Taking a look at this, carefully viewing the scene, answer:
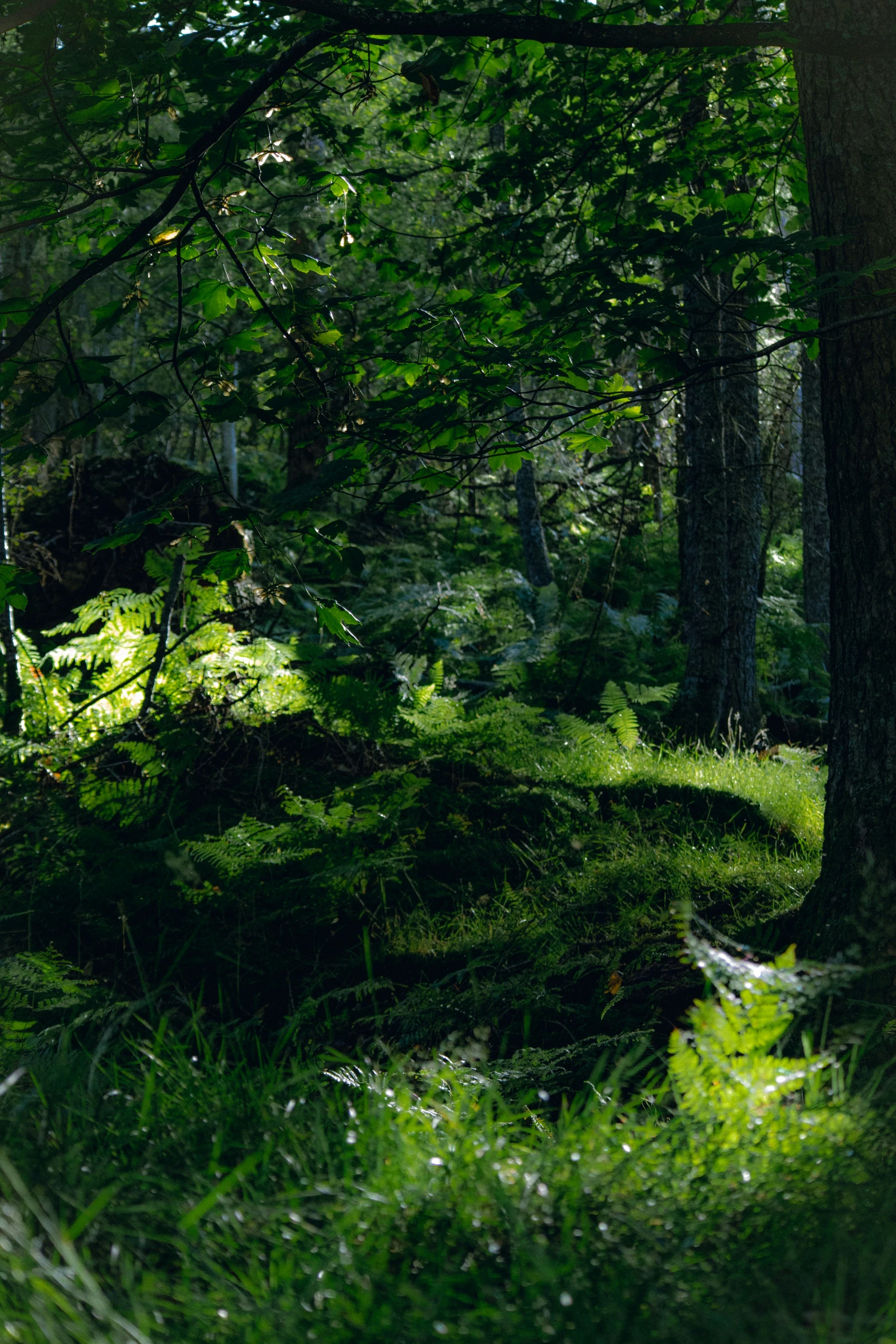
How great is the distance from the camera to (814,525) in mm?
13602

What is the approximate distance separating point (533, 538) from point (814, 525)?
439 cm

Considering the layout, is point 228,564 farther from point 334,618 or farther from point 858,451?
point 858,451

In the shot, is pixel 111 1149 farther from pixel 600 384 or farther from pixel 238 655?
pixel 238 655

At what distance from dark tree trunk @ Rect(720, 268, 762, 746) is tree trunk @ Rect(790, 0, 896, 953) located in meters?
4.24

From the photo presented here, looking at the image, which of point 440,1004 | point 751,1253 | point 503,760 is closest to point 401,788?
point 503,760

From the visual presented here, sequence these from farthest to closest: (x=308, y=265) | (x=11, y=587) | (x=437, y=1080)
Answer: (x=308, y=265)
(x=11, y=587)
(x=437, y=1080)

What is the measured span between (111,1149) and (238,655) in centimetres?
487

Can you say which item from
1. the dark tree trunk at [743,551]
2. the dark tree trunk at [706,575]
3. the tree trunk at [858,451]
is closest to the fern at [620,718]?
the dark tree trunk at [706,575]

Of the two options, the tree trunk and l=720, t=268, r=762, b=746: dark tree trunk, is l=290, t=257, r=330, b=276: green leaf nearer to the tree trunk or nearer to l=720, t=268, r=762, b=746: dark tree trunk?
the tree trunk

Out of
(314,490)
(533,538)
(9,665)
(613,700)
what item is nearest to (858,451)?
(314,490)

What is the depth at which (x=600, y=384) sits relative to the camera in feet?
13.3

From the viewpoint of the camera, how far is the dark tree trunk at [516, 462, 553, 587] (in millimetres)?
12453

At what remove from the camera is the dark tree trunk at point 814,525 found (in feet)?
43.7

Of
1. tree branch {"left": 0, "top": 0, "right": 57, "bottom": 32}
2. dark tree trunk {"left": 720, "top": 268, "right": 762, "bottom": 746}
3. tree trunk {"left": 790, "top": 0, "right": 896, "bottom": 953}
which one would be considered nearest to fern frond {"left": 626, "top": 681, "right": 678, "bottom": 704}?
dark tree trunk {"left": 720, "top": 268, "right": 762, "bottom": 746}
